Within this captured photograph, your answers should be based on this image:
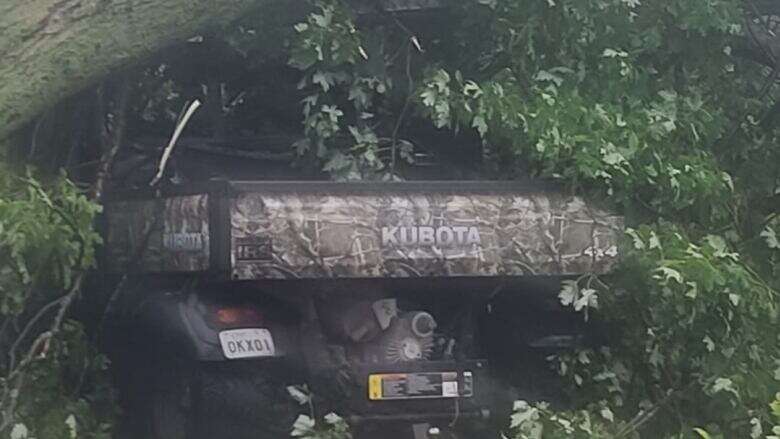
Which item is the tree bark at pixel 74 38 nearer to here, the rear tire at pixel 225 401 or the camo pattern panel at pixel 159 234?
the camo pattern panel at pixel 159 234

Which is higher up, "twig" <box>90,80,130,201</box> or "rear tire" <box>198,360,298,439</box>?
"twig" <box>90,80,130,201</box>

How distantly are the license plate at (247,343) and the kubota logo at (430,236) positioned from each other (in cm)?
58

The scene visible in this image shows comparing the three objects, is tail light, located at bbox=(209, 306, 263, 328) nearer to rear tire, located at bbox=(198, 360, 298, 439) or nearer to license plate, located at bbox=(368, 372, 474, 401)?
rear tire, located at bbox=(198, 360, 298, 439)

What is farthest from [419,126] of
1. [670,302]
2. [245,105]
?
[670,302]

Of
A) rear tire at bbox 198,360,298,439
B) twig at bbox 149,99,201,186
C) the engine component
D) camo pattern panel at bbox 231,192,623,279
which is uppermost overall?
twig at bbox 149,99,201,186

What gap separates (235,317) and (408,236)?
70 cm

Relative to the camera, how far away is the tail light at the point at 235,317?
4.90 meters

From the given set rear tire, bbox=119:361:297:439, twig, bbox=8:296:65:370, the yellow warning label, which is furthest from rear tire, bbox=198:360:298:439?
twig, bbox=8:296:65:370

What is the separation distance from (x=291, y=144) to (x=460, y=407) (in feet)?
4.85

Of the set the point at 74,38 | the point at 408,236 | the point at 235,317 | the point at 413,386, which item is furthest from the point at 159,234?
the point at 413,386

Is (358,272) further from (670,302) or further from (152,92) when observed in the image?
(152,92)

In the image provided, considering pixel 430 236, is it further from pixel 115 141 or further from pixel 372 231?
pixel 115 141

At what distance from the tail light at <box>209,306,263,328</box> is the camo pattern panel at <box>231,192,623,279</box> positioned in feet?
1.15

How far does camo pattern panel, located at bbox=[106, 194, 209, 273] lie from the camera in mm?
4680
